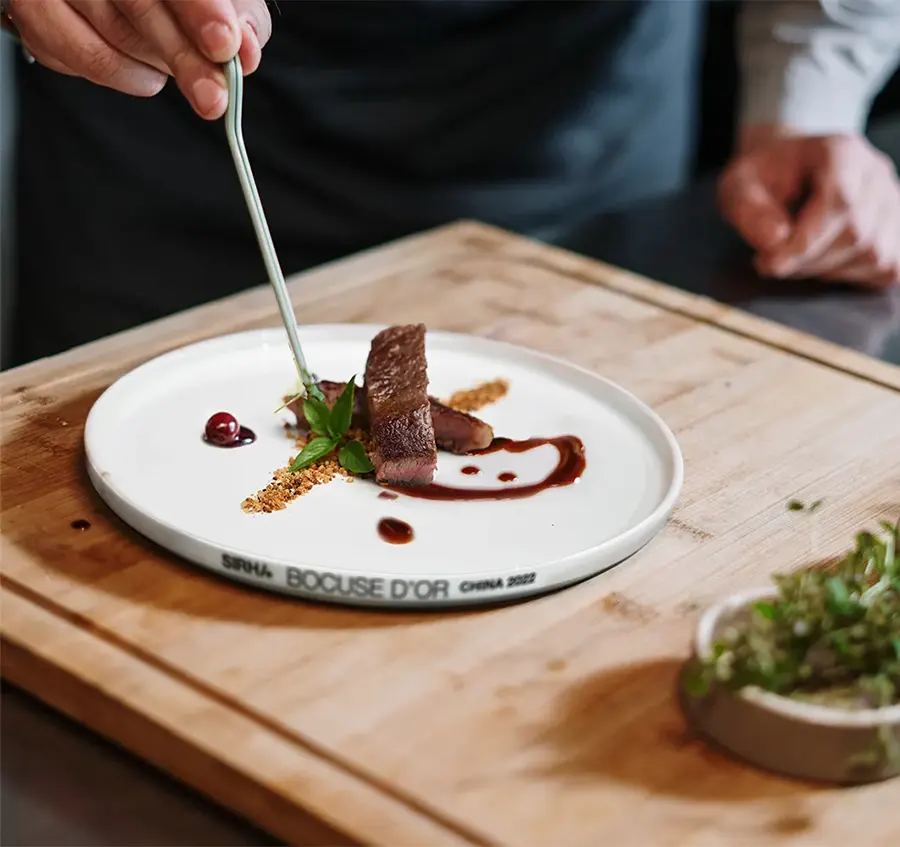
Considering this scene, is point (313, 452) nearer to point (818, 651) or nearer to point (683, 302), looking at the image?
point (818, 651)

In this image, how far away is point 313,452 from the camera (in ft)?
3.94

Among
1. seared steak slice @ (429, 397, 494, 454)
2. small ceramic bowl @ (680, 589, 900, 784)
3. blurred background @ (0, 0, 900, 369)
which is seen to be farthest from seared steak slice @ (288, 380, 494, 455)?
blurred background @ (0, 0, 900, 369)

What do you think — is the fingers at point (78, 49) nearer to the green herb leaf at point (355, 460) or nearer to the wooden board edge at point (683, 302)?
the green herb leaf at point (355, 460)

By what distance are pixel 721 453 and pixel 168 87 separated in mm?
1188

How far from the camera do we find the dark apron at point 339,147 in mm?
2057

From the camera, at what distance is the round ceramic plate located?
1.03 meters

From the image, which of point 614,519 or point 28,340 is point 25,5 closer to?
point 614,519

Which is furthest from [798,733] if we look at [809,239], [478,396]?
[809,239]

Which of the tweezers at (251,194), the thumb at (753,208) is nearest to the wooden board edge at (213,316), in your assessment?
the tweezers at (251,194)

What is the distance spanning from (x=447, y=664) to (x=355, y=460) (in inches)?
10.8

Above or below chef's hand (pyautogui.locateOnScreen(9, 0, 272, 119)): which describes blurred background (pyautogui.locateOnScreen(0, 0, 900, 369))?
below

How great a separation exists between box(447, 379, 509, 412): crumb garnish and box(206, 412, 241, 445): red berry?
229 millimetres

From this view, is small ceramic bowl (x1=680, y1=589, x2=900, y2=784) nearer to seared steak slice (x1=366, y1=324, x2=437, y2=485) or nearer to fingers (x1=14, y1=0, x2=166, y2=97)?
seared steak slice (x1=366, y1=324, x2=437, y2=485)

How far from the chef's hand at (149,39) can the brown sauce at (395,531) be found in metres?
0.41
